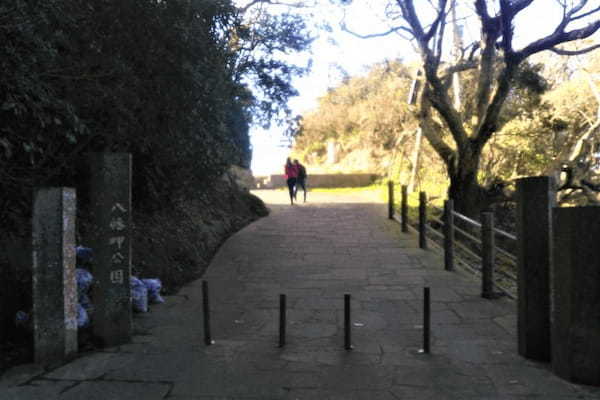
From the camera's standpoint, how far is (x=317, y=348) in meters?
5.73

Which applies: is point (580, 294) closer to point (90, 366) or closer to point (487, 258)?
point (487, 258)

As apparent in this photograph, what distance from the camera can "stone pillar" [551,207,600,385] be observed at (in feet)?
15.1

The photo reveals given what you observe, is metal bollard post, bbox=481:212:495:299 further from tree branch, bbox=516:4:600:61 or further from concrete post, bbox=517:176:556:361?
tree branch, bbox=516:4:600:61

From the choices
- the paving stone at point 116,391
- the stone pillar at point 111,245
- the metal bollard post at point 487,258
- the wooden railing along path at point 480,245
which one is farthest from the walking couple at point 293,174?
the paving stone at point 116,391

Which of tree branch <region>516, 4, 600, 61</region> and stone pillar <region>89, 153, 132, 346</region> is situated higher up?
tree branch <region>516, 4, 600, 61</region>

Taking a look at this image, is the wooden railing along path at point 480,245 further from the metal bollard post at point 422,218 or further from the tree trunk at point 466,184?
the tree trunk at point 466,184

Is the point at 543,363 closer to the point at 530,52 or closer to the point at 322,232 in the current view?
the point at 322,232

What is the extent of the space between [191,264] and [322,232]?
14.7 feet

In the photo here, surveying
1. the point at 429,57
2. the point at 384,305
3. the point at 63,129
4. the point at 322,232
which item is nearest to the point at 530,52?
the point at 429,57

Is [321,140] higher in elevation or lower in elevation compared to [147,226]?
higher

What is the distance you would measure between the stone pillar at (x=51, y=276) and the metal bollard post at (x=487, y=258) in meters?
5.55

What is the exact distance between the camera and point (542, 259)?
17.5 ft

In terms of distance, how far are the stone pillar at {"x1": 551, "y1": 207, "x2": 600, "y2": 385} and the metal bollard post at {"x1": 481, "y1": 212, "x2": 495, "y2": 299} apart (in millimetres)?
3180

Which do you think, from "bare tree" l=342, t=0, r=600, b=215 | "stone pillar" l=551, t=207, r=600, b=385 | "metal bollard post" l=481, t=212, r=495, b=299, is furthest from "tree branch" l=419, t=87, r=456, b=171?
"stone pillar" l=551, t=207, r=600, b=385
